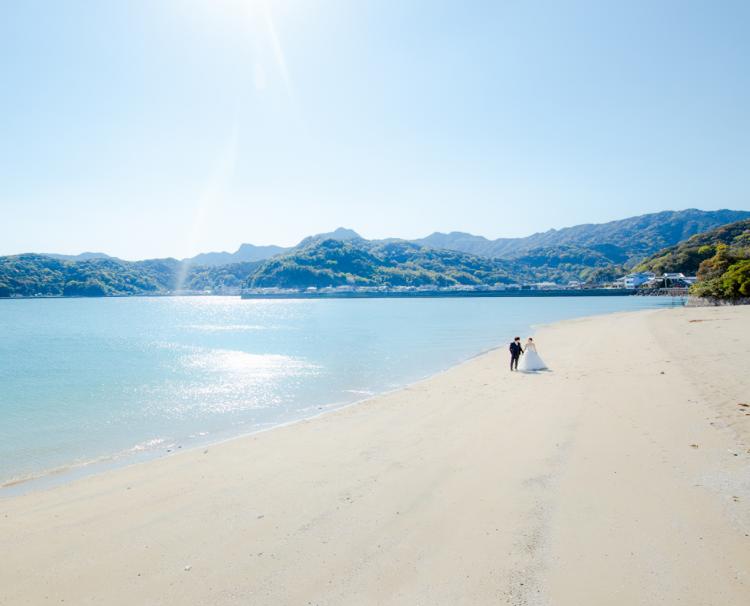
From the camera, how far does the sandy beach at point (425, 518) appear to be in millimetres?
4711

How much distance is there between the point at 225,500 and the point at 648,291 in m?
175

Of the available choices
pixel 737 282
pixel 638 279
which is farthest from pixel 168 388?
pixel 638 279

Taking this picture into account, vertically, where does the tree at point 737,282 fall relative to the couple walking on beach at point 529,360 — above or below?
above

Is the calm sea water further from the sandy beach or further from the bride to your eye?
the bride

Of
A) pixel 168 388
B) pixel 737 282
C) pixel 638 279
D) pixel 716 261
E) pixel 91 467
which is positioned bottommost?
pixel 168 388

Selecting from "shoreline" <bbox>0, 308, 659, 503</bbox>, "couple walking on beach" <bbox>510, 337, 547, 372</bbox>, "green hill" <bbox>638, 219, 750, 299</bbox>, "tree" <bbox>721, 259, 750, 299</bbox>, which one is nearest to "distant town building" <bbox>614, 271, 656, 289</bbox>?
"green hill" <bbox>638, 219, 750, 299</bbox>

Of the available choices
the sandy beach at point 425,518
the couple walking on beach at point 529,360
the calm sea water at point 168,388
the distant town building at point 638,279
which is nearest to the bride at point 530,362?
the couple walking on beach at point 529,360

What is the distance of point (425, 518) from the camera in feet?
20.5

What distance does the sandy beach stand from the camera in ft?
15.5

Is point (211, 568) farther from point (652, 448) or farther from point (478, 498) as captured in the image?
point (652, 448)

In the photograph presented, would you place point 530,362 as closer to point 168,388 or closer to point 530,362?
point 530,362

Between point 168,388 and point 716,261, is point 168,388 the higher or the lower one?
the lower one

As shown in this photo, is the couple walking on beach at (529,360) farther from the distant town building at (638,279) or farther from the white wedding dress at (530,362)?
the distant town building at (638,279)

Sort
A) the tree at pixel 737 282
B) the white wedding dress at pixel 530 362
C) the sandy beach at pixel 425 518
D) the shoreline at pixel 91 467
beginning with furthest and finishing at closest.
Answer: the tree at pixel 737 282, the white wedding dress at pixel 530 362, the shoreline at pixel 91 467, the sandy beach at pixel 425 518
